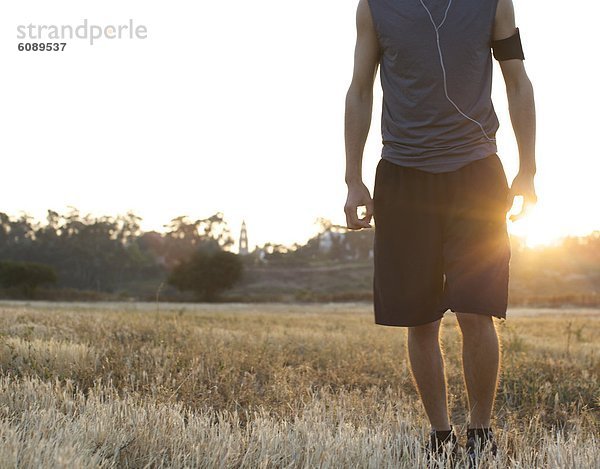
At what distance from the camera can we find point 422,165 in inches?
127

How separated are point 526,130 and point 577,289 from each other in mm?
78687

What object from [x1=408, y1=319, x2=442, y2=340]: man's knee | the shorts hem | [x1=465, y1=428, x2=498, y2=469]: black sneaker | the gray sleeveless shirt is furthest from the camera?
[x1=408, y1=319, x2=442, y2=340]: man's knee

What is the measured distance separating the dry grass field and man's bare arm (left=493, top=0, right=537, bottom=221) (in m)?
1.22

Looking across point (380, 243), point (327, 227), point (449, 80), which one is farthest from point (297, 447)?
point (327, 227)

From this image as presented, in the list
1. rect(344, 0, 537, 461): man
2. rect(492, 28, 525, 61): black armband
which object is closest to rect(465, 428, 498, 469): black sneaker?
rect(344, 0, 537, 461): man

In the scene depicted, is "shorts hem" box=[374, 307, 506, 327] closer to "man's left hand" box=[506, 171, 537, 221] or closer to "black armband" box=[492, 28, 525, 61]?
"man's left hand" box=[506, 171, 537, 221]

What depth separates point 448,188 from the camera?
3.20 m

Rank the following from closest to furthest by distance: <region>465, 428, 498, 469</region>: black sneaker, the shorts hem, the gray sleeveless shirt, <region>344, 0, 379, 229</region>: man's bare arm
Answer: <region>465, 428, 498, 469</region>: black sneaker, the shorts hem, the gray sleeveless shirt, <region>344, 0, 379, 229</region>: man's bare arm

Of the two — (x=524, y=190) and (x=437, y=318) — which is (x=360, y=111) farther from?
(x=437, y=318)

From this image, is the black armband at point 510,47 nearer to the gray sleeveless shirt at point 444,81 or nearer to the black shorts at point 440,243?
the gray sleeveless shirt at point 444,81

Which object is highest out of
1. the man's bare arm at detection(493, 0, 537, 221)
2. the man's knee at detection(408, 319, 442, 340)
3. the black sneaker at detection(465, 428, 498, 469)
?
the man's bare arm at detection(493, 0, 537, 221)

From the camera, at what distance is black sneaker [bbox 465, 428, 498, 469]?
9.32 ft

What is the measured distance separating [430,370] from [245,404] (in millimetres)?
1438

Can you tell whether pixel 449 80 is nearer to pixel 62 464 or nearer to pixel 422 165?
pixel 422 165
